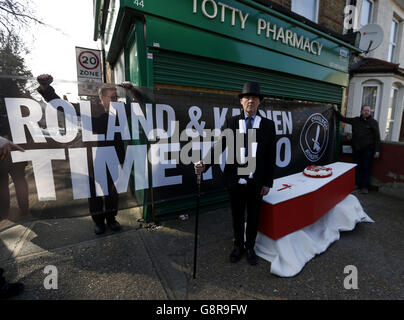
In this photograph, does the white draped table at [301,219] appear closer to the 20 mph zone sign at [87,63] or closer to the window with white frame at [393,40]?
the 20 mph zone sign at [87,63]

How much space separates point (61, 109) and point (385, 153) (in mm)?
7244

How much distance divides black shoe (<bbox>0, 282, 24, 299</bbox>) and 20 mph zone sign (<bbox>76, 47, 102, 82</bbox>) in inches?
221

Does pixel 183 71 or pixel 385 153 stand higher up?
pixel 183 71

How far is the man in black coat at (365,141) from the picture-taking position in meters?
5.71

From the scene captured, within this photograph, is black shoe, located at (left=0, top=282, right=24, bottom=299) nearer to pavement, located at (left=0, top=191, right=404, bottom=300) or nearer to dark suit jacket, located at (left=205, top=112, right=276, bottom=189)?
pavement, located at (left=0, top=191, right=404, bottom=300)

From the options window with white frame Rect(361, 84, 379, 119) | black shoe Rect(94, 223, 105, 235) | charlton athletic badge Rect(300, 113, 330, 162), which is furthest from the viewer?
window with white frame Rect(361, 84, 379, 119)

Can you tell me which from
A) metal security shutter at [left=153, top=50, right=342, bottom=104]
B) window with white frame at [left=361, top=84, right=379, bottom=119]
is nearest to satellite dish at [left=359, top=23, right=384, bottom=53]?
window with white frame at [left=361, top=84, right=379, bottom=119]

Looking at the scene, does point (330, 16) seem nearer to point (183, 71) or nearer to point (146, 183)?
point (183, 71)

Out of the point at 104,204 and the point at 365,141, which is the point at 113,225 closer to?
the point at 104,204

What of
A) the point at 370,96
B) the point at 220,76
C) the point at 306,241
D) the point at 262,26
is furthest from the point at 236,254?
the point at 370,96

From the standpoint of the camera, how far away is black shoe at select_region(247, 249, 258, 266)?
2779mm

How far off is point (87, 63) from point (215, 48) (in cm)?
410

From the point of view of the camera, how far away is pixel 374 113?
28.5 ft
